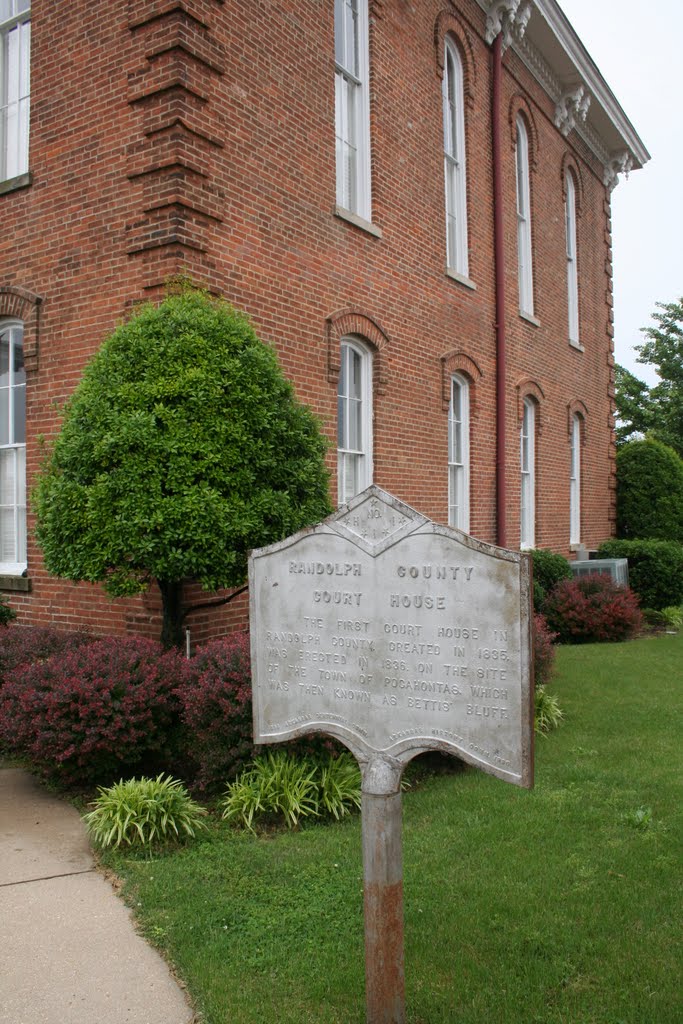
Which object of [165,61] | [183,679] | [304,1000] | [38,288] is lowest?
[304,1000]

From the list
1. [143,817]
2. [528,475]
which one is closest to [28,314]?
[143,817]

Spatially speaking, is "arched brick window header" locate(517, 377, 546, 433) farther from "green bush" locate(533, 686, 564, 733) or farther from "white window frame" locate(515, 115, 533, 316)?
"green bush" locate(533, 686, 564, 733)

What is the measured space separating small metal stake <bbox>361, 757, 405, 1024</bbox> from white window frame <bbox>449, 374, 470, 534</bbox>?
404 inches

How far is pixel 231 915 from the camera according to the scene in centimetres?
421

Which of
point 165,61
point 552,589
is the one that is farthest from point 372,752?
point 552,589

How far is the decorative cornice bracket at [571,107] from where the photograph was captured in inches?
679

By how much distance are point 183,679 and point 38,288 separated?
4901 mm

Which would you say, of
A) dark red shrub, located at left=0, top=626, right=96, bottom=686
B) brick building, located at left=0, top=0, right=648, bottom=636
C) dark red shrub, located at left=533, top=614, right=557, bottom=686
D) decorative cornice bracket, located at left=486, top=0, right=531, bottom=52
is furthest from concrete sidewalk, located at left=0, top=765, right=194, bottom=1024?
decorative cornice bracket, located at left=486, top=0, right=531, bottom=52

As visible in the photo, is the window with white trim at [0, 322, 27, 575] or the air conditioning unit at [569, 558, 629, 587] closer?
the window with white trim at [0, 322, 27, 575]

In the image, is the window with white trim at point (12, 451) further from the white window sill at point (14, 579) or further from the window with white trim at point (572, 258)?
the window with white trim at point (572, 258)

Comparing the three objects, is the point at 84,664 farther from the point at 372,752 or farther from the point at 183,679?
the point at 372,752

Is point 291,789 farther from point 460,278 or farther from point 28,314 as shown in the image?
point 460,278

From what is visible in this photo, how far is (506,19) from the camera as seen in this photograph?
14227 millimetres

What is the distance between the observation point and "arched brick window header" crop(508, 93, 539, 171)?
15.3 m
